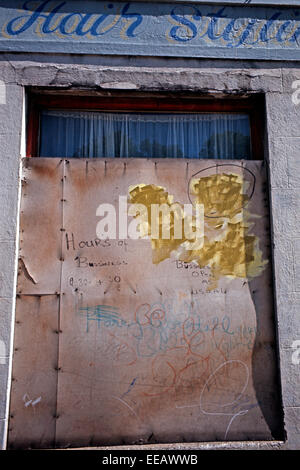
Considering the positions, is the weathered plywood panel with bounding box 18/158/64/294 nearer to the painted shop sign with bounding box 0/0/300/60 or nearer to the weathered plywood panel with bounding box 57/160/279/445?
the weathered plywood panel with bounding box 57/160/279/445

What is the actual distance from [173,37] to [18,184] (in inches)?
95.3

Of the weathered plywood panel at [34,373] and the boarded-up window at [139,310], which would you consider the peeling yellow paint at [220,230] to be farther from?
the weathered plywood panel at [34,373]

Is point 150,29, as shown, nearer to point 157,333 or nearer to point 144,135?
point 144,135

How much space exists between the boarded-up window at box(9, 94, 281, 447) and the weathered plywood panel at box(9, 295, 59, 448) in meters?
0.01

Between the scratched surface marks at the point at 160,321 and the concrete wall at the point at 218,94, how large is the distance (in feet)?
0.57

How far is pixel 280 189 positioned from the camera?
4.64 m

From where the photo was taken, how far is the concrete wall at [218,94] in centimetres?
436

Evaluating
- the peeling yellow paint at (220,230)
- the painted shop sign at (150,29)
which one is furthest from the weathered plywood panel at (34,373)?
the painted shop sign at (150,29)

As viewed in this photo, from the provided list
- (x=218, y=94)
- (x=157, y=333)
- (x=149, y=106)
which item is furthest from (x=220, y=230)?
(x=149, y=106)

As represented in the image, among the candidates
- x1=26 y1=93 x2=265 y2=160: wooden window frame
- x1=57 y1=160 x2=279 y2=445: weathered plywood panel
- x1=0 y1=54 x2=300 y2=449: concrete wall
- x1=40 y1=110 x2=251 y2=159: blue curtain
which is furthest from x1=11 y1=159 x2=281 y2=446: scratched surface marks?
x1=26 y1=93 x2=265 y2=160: wooden window frame

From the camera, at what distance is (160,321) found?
4414 millimetres

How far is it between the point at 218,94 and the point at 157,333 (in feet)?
9.07

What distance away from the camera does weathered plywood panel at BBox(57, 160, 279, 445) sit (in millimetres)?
4273
